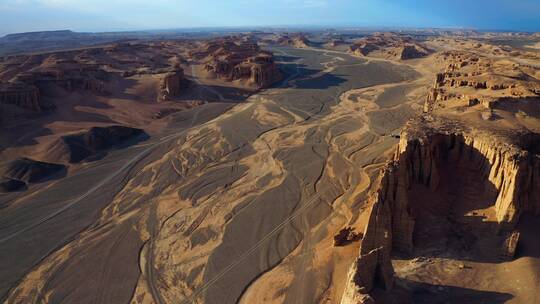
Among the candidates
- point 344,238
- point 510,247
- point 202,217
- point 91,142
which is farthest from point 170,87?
point 510,247

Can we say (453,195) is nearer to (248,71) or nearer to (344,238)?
(344,238)

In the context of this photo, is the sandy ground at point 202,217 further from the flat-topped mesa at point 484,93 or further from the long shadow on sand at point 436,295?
the flat-topped mesa at point 484,93

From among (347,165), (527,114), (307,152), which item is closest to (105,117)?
(307,152)

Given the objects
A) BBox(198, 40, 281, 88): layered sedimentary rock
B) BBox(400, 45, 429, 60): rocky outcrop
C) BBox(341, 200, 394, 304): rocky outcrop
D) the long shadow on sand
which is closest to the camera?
BBox(341, 200, 394, 304): rocky outcrop

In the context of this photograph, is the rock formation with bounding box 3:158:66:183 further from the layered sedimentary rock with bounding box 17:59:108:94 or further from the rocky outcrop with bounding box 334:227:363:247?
the rocky outcrop with bounding box 334:227:363:247

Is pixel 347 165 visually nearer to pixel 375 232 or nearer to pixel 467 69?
pixel 375 232

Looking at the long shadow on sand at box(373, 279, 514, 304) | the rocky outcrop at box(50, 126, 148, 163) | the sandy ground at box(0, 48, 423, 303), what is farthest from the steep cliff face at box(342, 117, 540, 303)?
the rocky outcrop at box(50, 126, 148, 163)

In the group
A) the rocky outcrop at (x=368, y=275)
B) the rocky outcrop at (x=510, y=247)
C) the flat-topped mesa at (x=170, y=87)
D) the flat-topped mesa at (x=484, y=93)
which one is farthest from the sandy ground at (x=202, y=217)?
the flat-topped mesa at (x=170, y=87)
